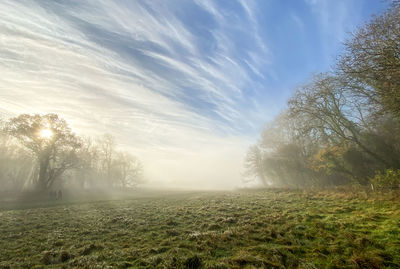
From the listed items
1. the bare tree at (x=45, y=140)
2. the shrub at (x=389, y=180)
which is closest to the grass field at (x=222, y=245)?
the shrub at (x=389, y=180)

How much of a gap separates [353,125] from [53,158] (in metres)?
51.5

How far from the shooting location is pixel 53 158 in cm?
3409

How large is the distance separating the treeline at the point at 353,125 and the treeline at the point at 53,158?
43.6m

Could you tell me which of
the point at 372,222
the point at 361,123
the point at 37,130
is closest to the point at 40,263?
the point at 372,222

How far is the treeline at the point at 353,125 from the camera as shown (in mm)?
10031

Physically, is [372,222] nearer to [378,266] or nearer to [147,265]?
[378,266]

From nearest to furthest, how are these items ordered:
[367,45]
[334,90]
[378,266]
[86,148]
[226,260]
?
[378,266]
[226,260]
[367,45]
[334,90]
[86,148]

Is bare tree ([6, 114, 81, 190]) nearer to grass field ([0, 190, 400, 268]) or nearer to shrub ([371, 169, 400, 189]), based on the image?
grass field ([0, 190, 400, 268])

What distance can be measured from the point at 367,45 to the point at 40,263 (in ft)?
65.2

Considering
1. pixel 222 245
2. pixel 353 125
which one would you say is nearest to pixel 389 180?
pixel 353 125

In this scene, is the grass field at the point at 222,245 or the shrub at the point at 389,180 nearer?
the grass field at the point at 222,245

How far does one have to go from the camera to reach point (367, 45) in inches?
410

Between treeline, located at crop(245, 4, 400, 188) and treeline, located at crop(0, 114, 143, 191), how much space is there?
43550mm

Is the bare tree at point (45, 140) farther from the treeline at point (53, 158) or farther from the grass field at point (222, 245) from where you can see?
the grass field at point (222, 245)
